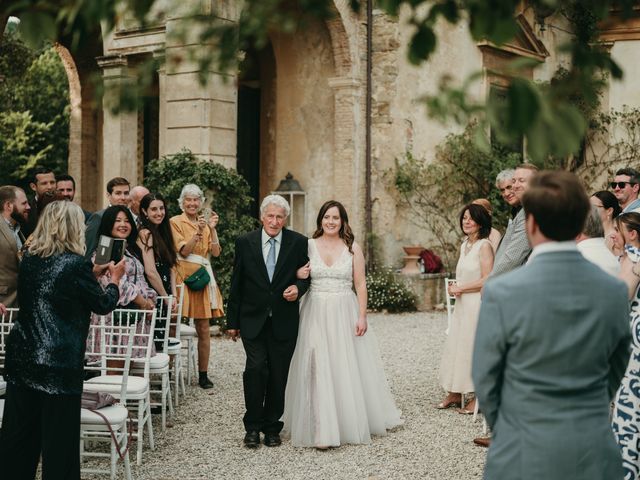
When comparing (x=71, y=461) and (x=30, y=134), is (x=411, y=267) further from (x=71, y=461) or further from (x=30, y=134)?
(x=30, y=134)

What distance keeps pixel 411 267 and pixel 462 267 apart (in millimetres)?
7443

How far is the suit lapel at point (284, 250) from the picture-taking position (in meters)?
6.22

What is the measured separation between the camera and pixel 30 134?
1105 inches

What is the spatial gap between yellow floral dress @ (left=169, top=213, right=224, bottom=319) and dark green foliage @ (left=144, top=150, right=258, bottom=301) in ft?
11.3

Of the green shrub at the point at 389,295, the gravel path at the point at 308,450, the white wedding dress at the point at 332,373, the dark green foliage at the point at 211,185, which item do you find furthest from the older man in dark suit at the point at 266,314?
the green shrub at the point at 389,295

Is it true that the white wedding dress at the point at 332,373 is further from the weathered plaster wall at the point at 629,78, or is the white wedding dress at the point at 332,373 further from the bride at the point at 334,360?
the weathered plaster wall at the point at 629,78

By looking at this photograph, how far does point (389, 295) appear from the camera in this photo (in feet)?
46.2

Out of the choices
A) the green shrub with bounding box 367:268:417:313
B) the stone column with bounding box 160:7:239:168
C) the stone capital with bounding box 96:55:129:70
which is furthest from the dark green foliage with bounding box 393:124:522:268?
the stone capital with bounding box 96:55:129:70

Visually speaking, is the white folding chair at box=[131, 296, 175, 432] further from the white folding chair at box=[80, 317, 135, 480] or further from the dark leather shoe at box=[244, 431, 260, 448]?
the dark leather shoe at box=[244, 431, 260, 448]

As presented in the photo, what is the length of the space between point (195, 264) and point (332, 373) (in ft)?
7.46

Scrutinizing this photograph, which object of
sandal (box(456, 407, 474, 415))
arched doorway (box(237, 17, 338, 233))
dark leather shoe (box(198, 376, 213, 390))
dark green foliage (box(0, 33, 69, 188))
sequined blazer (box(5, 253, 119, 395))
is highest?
dark green foliage (box(0, 33, 69, 188))

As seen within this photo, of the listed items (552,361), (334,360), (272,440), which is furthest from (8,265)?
(552,361)

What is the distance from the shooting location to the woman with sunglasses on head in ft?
15.0

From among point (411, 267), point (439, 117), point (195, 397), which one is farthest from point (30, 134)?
point (439, 117)
